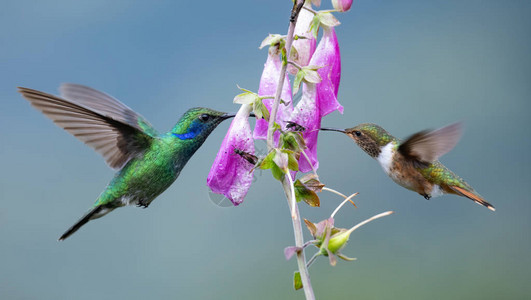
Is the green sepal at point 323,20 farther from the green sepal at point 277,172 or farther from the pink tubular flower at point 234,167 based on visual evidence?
the green sepal at point 277,172

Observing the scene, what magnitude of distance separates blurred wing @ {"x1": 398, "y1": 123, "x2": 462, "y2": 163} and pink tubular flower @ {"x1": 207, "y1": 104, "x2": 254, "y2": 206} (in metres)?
0.42

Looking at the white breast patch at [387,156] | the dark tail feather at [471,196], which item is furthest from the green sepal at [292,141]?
the dark tail feather at [471,196]

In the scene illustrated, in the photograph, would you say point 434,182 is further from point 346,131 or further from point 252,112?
point 252,112

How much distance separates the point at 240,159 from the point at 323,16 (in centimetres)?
36

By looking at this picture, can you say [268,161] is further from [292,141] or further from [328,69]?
[328,69]

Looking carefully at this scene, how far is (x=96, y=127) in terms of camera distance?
1188 millimetres

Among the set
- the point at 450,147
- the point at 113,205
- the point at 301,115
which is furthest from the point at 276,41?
the point at 113,205

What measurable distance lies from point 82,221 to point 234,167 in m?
0.44

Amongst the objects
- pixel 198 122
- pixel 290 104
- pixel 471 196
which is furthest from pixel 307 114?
pixel 471 196

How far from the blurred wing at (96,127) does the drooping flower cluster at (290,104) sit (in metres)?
0.27

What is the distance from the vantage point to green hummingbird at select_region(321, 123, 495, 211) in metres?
1.33

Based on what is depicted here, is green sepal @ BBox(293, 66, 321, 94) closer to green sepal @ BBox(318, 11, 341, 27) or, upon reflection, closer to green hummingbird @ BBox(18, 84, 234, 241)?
green sepal @ BBox(318, 11, 341, 27)

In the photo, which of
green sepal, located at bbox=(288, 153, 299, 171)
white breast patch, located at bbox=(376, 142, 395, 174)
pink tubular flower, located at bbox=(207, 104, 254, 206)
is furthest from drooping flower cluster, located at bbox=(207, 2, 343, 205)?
white breast patch, located at bbox=(376, 142, 395, 174)

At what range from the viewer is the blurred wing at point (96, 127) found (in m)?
1.05
